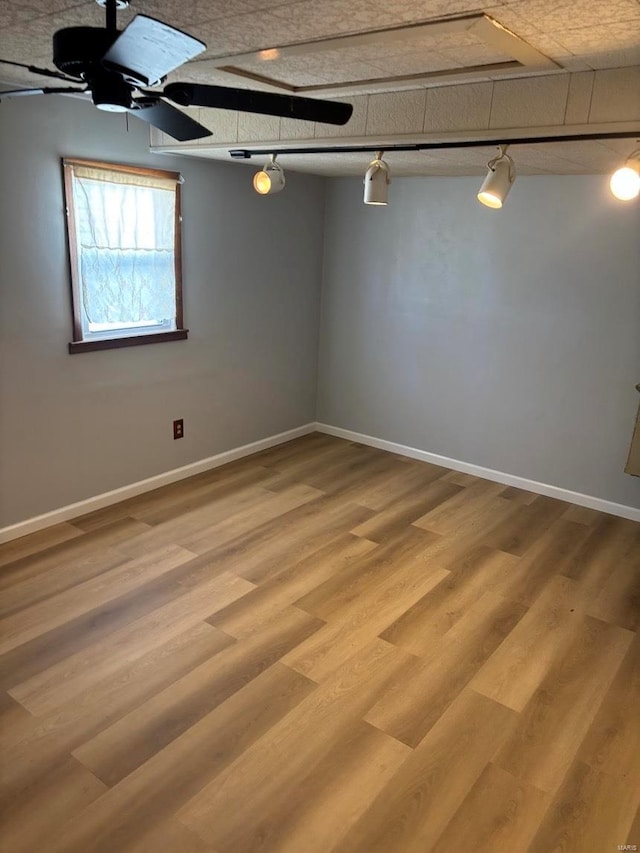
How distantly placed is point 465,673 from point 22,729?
1.66 meters

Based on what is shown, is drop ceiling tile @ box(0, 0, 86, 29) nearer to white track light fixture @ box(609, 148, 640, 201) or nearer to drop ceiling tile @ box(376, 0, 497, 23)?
drop ceiling tile @ box(376, 0, 497, 23)

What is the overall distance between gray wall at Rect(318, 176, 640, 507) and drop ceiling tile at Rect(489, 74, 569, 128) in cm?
172

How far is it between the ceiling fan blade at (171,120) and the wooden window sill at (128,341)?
1761mm

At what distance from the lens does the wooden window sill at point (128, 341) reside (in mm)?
3463

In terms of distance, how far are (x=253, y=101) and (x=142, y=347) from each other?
2.40 m

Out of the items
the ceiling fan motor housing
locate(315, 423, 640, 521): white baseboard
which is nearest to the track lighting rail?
the ceiling fan motor housing

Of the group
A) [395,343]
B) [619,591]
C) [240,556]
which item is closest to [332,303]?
[395,343]

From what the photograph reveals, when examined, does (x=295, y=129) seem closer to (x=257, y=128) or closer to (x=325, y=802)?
(x=257, y=128)

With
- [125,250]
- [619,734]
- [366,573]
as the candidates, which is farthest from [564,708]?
[125,250]

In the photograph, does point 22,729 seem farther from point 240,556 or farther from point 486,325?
point 486,325

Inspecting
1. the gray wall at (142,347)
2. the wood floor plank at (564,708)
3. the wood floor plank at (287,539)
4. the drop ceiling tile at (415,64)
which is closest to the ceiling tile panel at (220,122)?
the gray wall at (142,347)

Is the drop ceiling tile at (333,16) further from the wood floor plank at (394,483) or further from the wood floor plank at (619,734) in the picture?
the wood floor plank at (394,483)

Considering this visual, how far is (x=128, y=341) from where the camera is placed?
3721mm

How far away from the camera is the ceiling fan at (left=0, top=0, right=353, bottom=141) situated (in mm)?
1260
